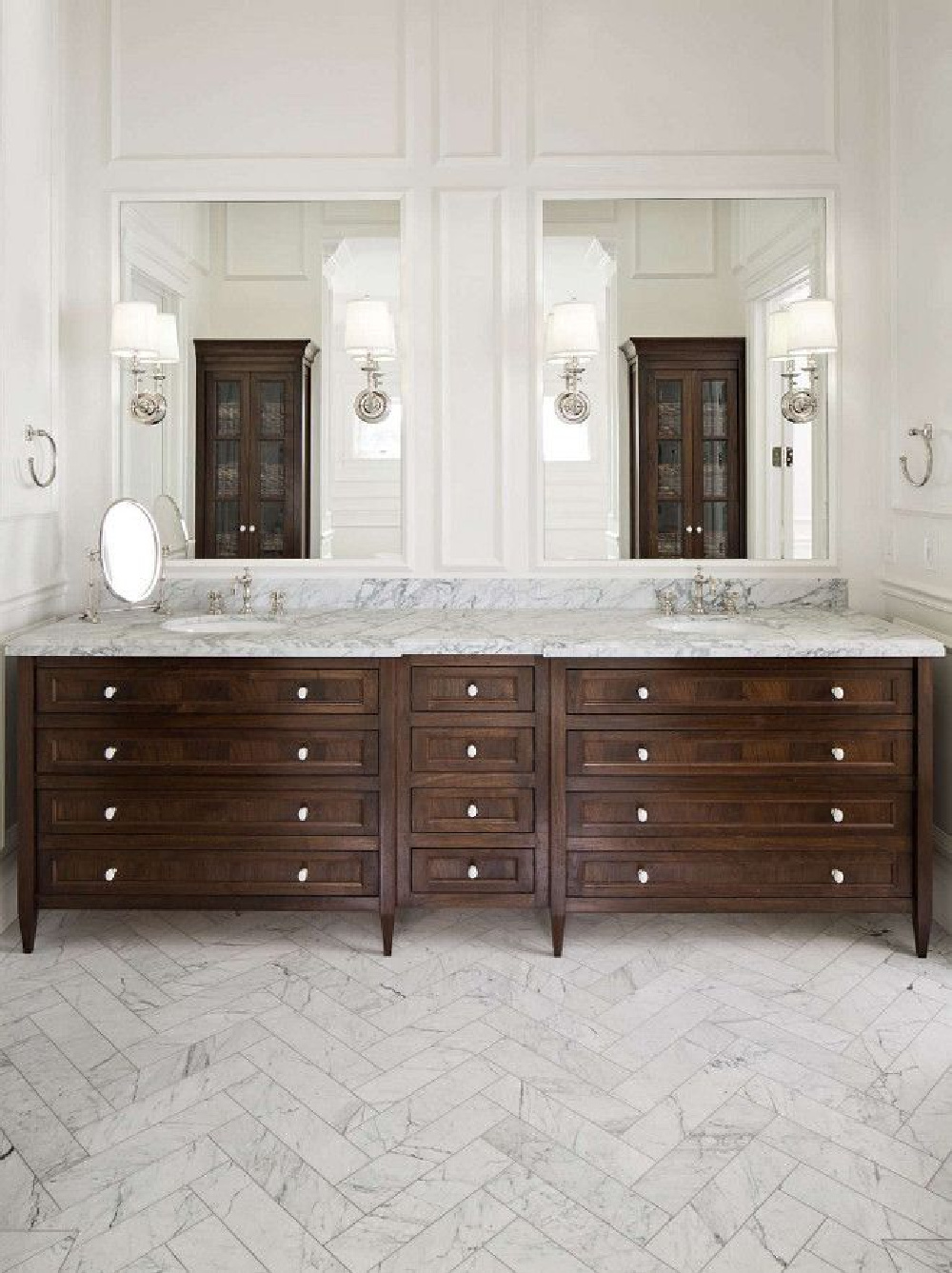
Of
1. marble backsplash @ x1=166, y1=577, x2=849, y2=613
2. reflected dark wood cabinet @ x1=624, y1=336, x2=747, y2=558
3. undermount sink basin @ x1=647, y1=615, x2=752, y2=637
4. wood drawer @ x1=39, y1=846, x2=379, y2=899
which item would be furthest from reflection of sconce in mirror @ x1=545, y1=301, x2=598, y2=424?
wood drawer @ x1=39, y1=846, x2=379, y2=899

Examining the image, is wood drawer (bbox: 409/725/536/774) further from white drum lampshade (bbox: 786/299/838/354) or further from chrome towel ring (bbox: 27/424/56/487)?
white drum lampshade (bbox: 786/299/838/354)

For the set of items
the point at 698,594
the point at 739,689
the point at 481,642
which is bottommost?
the point at 739,689

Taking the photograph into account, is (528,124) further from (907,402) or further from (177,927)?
(177,927)

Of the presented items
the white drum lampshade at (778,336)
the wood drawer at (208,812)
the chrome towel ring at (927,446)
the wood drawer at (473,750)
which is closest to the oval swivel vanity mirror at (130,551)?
the wood drawer at (208,812)

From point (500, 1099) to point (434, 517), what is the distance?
6.22ft

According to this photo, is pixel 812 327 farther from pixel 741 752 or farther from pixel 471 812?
pixel 471 812

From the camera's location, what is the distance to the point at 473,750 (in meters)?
2.96

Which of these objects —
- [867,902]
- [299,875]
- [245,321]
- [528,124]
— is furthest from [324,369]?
[867,902]

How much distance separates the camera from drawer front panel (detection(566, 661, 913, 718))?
2.90m

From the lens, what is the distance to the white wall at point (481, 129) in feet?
11.5

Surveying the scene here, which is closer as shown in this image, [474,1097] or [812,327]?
[474,1097]

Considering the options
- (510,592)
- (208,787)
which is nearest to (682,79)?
(510,592)

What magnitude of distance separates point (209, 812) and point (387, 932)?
576 mm

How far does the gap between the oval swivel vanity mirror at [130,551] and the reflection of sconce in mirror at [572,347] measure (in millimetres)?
1350
